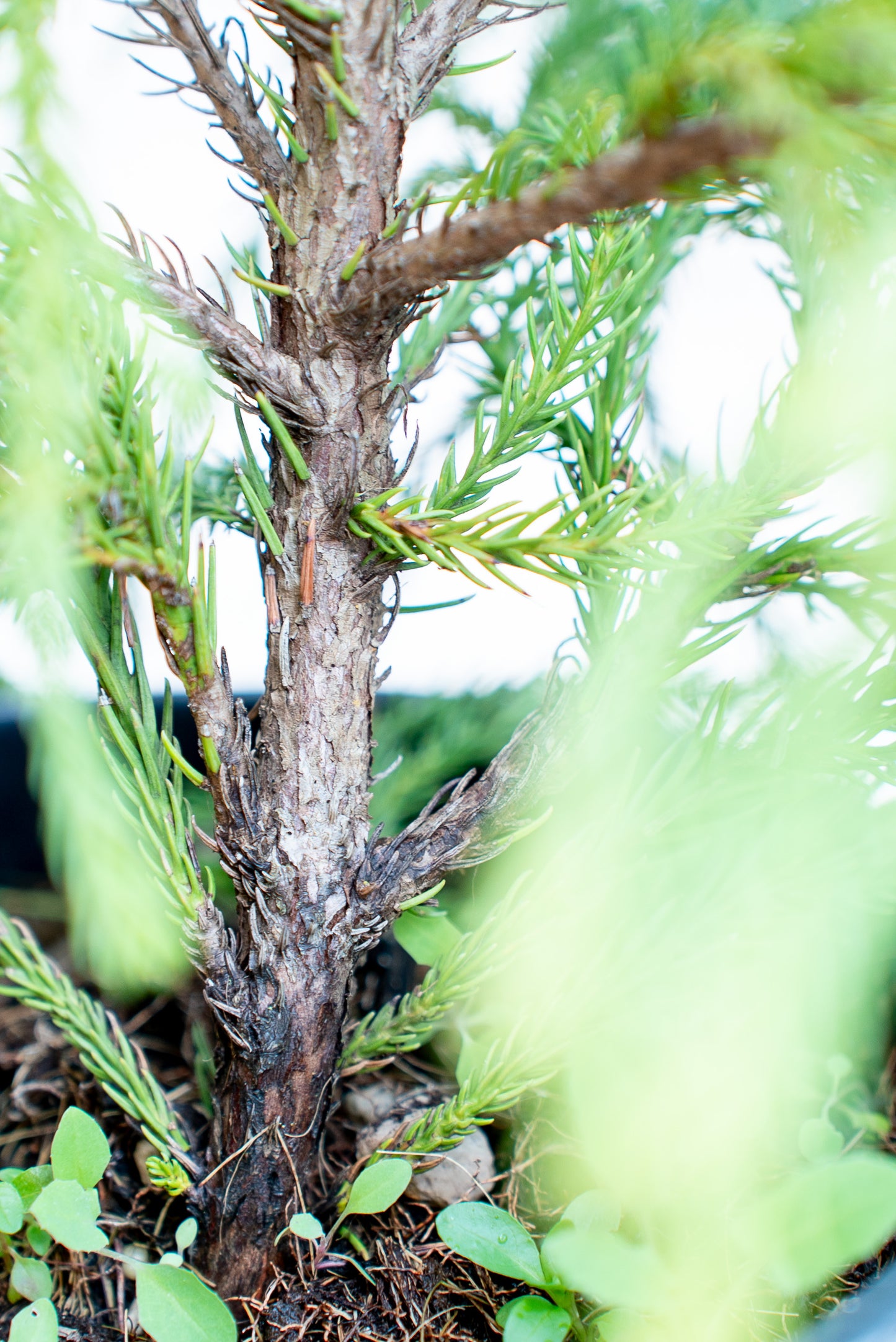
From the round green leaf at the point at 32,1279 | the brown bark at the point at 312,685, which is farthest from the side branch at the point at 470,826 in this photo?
the round green leaf at the point at 32,1279

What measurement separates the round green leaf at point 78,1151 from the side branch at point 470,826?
0.16 metres

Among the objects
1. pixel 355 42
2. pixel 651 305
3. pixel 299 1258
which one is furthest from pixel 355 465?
pixel 299 1258

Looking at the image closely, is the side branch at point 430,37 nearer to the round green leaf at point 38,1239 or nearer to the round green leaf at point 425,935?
the round green leaf at point 425,935

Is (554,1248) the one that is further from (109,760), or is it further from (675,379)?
(675,379)

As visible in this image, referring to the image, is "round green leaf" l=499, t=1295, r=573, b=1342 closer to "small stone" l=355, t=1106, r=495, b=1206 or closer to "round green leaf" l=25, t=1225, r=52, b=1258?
"small stone" l=355, t=1106, r=495, b=1206

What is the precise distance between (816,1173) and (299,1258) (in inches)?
9.5

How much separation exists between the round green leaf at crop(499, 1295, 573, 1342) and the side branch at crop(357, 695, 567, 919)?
0.16m

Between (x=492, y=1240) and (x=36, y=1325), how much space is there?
18cm

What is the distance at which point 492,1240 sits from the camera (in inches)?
13.4

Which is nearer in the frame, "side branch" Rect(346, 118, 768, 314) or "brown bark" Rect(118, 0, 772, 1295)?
"side branch" Rect(346, 118, 768, 314)

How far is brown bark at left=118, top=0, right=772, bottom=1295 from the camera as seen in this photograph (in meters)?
0.30

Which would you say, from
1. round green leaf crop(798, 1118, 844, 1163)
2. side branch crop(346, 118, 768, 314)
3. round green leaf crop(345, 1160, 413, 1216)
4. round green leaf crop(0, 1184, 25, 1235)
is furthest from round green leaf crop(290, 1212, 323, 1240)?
side branch crop(346, 118, 768, 314)

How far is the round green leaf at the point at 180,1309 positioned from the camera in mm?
319

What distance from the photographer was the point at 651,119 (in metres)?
0.19
